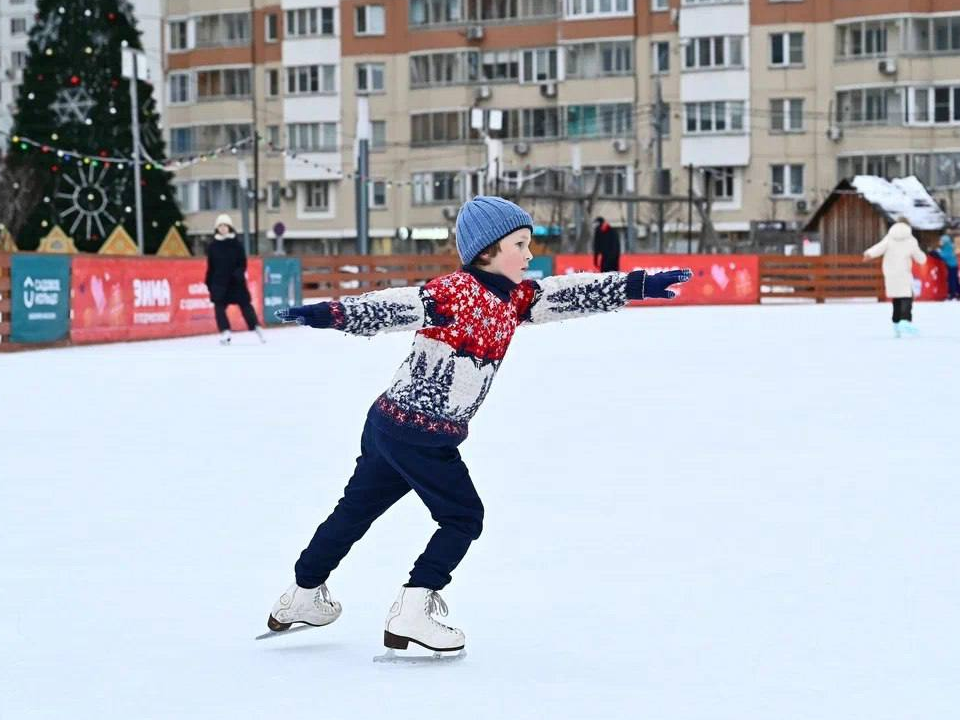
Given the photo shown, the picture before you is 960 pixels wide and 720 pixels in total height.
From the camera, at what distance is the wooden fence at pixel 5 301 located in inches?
730

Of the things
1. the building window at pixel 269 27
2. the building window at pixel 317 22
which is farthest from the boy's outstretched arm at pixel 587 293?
the building window at pixel 269 27

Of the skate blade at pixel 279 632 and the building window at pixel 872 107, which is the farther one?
the building window at pixel 872 107

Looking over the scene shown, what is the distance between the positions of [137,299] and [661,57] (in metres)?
41.3

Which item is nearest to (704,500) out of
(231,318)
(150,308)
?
(150,308)

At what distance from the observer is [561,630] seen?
4.61 m

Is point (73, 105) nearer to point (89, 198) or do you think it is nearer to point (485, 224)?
point (89, 198)

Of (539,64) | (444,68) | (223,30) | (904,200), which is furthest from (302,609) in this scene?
(223,30)

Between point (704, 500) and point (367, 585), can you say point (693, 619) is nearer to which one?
point (367, 585)

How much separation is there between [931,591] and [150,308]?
17080 mm

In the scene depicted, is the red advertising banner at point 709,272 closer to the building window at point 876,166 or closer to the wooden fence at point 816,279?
the wooden fence at point 816,279

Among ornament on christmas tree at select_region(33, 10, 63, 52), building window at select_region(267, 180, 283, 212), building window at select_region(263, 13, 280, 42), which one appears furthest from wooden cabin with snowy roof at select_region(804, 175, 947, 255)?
building window at select_region(263, 13, 280, 42)

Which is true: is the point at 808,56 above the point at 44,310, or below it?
above

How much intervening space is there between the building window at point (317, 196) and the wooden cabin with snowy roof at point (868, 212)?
71.5ft

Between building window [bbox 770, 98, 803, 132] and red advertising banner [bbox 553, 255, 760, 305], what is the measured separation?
2305 centimetres
